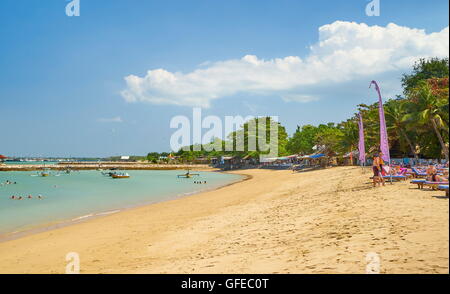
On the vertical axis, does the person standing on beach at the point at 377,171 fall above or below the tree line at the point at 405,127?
below

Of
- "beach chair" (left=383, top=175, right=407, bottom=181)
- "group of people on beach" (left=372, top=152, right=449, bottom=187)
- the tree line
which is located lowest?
"beach chair" (left=383, top=175, right=407, bottom=181)

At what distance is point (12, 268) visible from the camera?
9.20 metres

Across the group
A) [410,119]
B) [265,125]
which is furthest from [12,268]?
[265,125]

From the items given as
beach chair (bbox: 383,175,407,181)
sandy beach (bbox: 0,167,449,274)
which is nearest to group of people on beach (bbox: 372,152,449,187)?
beach chair (bbox: 383,175,407,181)

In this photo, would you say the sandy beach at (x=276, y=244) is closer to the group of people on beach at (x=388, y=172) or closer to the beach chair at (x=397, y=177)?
the group of people on beach at (x=388, y=172)

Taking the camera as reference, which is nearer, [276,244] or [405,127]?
[276,244]

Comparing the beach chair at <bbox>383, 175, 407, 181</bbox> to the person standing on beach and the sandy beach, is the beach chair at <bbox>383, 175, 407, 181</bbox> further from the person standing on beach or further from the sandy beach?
the sandy beach

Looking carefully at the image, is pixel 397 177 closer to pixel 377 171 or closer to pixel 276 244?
pixel 377 171

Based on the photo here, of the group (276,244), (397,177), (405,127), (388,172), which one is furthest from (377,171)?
(405,127)

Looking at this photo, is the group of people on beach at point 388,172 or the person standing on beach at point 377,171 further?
the person standing on beach at point 377,171

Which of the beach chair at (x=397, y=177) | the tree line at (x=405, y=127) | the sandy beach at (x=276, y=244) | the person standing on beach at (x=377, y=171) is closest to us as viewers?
the sandy beach at (x=276, y=244)

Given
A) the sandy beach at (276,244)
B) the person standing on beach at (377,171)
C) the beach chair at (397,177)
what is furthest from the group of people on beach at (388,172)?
the sandy beach at (276,244)
